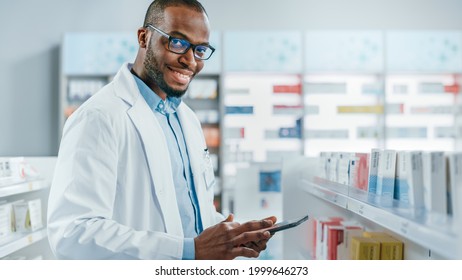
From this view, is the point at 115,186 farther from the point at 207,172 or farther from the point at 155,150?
the point at 207,172

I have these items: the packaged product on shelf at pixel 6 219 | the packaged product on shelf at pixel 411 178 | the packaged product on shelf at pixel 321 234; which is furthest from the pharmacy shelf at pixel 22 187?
the packaged product on shelf at pixel 411 178

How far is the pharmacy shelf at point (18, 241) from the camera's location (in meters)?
2.25

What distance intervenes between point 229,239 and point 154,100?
54 centimetres

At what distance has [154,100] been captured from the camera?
154 centimetres

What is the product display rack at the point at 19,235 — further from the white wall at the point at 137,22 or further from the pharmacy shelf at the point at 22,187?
the white wall at the point at 137,22

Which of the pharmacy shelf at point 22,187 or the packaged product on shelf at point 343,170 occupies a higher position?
the packaged product on shelf at point 343,170

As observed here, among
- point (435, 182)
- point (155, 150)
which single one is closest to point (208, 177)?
point (155, 150)

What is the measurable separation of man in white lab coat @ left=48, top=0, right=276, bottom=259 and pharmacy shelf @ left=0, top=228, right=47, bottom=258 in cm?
108

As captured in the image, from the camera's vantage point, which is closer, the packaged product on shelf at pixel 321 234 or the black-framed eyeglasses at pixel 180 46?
the black-framed eyeglasses at pixel 180 46

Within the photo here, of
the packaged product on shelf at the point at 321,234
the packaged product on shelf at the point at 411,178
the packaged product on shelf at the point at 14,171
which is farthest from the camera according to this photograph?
the packaged product on shelf at the point at 14,171

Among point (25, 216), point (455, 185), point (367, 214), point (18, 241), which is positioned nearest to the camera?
point (455, 185)

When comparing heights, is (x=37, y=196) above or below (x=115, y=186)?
below

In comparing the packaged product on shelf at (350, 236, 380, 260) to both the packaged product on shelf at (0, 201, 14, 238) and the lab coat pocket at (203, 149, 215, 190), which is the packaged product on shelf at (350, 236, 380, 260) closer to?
the lab coat pocket at (203, 149, 215, 190)

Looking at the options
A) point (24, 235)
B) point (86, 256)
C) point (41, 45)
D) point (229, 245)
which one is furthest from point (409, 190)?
point (41, 45)
